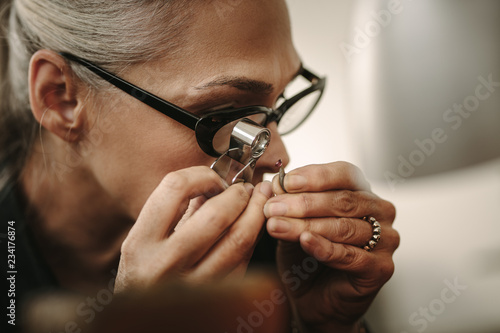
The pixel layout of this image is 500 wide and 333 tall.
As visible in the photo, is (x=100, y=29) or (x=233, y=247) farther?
(x=100, y=29)

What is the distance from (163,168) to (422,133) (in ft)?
2.23

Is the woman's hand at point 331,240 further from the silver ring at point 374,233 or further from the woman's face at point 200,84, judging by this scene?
the woman's face at point 200,84

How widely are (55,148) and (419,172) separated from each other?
1027 millimetres

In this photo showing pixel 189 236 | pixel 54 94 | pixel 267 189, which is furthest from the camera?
pixel 54 94

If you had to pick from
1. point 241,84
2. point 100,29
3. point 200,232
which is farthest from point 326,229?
point 100,29

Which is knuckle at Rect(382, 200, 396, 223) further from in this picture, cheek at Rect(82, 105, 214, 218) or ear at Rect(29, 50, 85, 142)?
ear at Rect(29, 50, 85, 142)

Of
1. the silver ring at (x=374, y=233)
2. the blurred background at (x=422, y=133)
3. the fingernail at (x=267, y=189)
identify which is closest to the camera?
the fingernail at (x=267, y=189)

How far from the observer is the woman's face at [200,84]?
797mm

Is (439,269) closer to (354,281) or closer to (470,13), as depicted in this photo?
(354,281)

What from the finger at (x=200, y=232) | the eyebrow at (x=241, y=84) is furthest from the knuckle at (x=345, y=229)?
the eyebrow at (x=241, y=84)

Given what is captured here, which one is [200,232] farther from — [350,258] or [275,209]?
[350,258]

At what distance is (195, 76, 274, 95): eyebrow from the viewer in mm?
788

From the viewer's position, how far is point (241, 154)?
76 centimetres

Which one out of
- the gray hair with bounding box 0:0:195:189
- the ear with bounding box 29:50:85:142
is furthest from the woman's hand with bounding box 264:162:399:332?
the ear with bounding box 29:50:85:142
